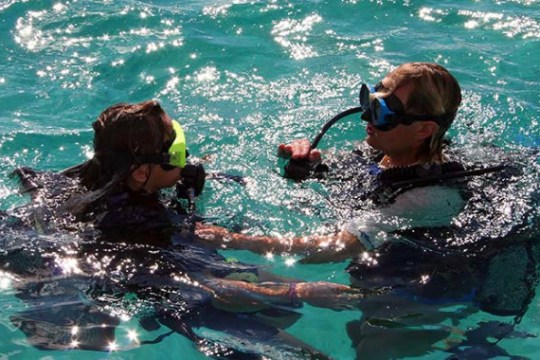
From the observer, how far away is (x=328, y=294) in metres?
4.01

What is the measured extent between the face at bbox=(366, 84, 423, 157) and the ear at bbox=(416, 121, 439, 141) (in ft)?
0.05

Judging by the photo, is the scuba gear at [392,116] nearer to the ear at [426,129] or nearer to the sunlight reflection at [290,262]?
the ear at [426,129]

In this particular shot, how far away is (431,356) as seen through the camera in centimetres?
402

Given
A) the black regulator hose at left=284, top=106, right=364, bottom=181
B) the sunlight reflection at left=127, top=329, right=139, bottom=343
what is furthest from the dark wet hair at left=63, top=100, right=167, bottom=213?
the black regulator hose at left=284, top=106, right=364, bottom=181

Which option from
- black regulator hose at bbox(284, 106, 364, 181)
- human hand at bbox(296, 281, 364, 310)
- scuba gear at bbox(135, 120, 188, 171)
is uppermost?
scuba gear at bbox(135, 120, 188, 171)

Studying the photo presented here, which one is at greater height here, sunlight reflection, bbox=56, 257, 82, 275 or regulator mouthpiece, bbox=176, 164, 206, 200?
regulator mouthpiece, bbox=176, 164, 206, 200

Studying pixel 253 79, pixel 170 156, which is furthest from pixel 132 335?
pixel 253 79

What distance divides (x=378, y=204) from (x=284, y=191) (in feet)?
3.67

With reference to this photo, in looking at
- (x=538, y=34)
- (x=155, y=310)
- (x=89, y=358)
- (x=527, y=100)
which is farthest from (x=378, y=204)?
(x=538, y=34)

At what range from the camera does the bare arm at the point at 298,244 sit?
418 centimetres

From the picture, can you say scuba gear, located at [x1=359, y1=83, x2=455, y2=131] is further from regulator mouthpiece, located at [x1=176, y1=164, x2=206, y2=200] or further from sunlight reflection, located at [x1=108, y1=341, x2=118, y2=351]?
sunlight reflection, located at [x1=108, y1=341, x2=118, y2=351]

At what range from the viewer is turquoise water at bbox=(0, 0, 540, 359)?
199 inches

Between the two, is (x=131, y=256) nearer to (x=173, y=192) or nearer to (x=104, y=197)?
(x=104, y=197)

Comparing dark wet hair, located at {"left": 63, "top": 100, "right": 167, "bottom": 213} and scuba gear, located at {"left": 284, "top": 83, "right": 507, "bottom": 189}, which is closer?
dark wet hair, located at {"left": 63, "top": 100, "right": 167, "bottom": 213}
